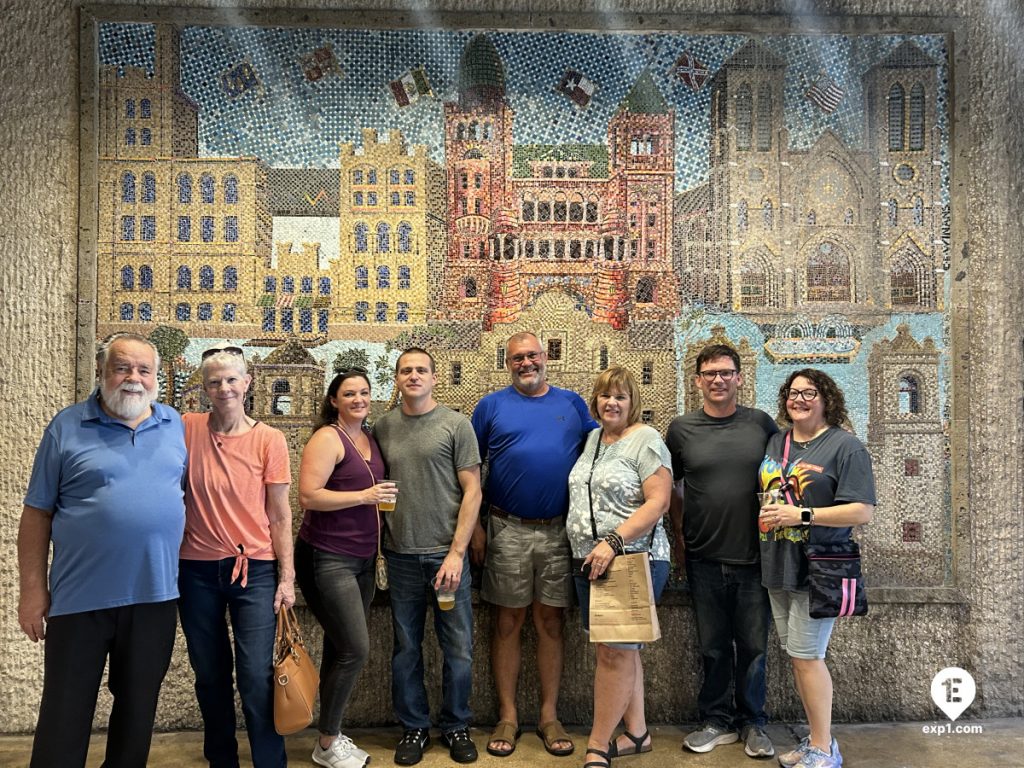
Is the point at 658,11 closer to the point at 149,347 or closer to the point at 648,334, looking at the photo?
the point at 648,334

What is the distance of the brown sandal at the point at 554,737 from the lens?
311 centimetres

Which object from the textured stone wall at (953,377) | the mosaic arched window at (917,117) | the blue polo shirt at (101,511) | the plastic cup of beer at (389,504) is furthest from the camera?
the mosaic arched window at (917,117)

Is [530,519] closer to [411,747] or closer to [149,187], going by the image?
[411,747]

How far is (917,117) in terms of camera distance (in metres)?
3.60

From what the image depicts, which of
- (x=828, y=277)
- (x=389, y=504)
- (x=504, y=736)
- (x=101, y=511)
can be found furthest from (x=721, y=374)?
(x=101, y=511)

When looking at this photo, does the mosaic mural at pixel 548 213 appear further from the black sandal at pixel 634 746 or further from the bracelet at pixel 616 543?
the black sandal at pixel 634 746

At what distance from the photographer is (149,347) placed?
2.50m

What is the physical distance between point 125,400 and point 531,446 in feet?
4.83

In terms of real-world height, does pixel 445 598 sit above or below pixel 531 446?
below

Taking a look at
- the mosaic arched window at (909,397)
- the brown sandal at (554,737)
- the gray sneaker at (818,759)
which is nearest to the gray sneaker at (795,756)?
the gray sneaker at (818,759)

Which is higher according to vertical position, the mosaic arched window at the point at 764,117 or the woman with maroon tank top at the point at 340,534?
the mosaic arched window at the point at 764,117

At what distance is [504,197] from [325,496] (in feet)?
5.36

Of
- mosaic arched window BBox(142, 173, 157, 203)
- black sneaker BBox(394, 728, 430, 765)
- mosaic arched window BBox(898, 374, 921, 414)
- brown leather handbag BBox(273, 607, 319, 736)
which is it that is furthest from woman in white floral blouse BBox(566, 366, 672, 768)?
mosaic arched window BBox(142, 173, 157, 203)

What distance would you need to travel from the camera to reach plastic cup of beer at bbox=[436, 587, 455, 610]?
117 inches
